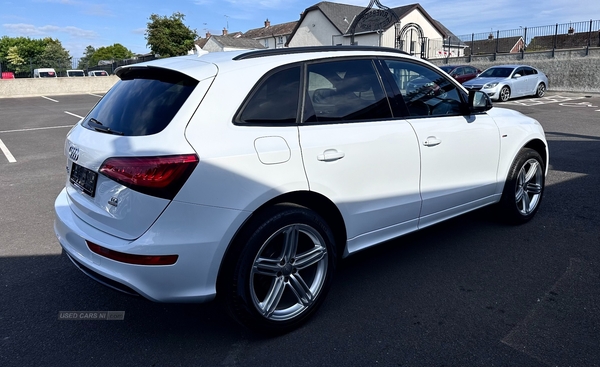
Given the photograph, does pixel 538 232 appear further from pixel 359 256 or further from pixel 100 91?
pixel 100 91

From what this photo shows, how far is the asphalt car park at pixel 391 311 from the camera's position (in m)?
2.76

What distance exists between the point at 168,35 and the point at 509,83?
40.2 metres

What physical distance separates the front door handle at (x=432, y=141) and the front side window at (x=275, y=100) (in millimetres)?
1180

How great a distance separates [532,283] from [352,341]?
5.27 ft

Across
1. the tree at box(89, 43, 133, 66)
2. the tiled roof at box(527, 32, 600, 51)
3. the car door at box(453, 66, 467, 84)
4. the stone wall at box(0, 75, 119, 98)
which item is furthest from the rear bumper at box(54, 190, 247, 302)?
the tree at box(89, 43, 133, 66)

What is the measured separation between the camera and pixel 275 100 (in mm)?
2922

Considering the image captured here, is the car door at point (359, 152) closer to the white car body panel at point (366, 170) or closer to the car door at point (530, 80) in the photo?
the white car body panel at point (366, 170)

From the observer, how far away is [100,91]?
105ft

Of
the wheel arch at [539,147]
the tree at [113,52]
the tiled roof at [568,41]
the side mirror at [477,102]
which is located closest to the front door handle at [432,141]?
the side mirror at [477,102]

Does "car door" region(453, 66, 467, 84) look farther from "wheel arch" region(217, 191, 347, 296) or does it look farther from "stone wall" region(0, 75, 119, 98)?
"wheel arch" region(217, 191, 347, 296)

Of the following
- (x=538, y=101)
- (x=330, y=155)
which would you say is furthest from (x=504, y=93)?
(x=330, y=155)

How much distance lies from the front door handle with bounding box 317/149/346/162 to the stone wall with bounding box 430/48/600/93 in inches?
1053

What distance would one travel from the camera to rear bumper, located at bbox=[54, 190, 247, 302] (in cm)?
247

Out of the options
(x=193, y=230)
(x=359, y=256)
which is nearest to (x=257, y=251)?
(x=193, y=230)
